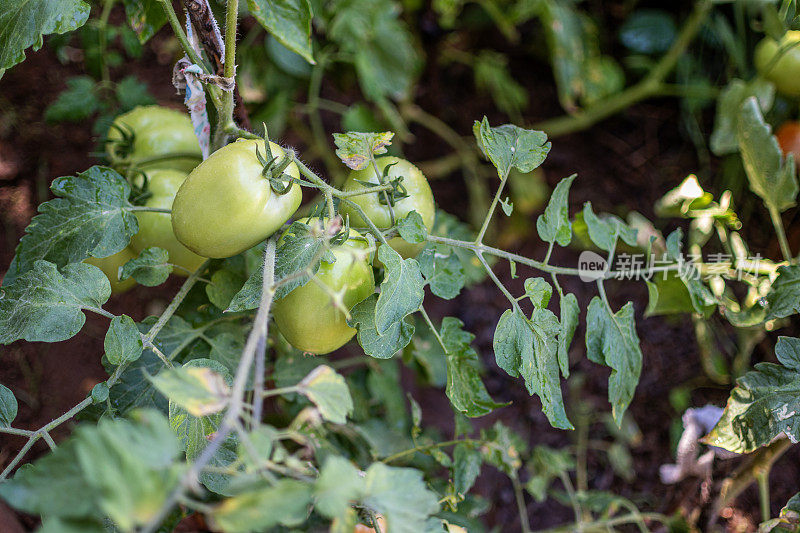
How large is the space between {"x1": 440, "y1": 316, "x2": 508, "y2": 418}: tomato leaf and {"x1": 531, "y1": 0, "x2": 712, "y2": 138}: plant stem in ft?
3.46

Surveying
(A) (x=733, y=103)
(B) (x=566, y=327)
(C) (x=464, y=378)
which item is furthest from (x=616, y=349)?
(A) (x=733, y=103)

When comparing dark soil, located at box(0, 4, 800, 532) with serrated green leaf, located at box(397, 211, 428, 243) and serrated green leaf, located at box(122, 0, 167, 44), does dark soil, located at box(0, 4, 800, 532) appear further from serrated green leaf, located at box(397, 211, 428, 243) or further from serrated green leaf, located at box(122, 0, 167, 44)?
serrated green leaf, located at box(397, 211, 428, 243)

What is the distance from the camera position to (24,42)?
22.0 inches

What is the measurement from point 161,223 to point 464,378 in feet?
1.38

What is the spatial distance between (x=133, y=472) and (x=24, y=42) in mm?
498

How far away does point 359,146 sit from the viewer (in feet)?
1.97

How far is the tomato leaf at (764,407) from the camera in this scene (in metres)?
0.66

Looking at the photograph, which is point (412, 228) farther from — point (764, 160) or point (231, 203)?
point (764, 160)

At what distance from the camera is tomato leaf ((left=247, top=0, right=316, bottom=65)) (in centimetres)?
63

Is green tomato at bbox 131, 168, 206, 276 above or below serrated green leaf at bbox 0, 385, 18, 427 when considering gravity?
above

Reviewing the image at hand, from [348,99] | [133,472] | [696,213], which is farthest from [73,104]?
[696,213]

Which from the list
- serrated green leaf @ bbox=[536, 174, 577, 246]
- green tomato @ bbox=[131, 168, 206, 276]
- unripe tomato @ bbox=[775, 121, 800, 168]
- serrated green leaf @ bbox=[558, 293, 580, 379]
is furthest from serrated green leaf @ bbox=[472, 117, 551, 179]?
unripe tomato @ bbox=[775, 121, 800, 168]

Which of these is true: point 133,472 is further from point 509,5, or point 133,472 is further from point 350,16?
point 509,5

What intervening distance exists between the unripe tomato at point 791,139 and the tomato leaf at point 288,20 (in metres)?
1.17
